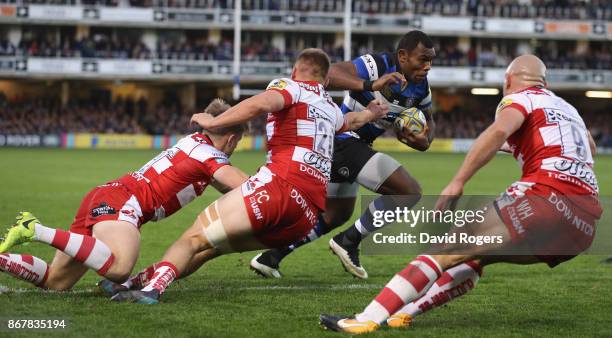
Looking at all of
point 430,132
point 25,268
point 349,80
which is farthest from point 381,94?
point 25,268

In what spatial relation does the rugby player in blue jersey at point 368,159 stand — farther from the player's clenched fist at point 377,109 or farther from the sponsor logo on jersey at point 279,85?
the sponsor logo on jersey at point 279,85

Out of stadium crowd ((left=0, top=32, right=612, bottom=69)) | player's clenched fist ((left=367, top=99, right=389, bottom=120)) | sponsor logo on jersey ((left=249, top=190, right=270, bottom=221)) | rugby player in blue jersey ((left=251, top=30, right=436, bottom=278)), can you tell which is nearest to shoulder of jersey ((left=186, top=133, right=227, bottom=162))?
sponsor logo on jersey ((left=249, top=190, right=270, bottom=221))

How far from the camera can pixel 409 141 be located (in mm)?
8656

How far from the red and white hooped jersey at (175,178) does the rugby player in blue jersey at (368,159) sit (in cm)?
165

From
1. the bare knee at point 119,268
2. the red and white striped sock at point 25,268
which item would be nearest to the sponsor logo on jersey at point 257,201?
the bare knee at point 119,268

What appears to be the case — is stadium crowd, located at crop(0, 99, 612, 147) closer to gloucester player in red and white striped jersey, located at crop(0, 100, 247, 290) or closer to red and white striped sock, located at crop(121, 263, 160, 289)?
gloucester player in red and white striped jersey, located at crop(0, 100, 247, 290)

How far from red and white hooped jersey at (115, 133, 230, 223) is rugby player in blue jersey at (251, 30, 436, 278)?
65.1 inches

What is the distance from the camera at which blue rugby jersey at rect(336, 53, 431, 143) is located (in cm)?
945

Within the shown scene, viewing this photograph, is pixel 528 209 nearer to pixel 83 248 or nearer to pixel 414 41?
pixel 83 248

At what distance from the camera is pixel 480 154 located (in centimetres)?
589

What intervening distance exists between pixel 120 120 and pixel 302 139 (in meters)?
46.9

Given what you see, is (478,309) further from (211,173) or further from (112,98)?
(112,98)

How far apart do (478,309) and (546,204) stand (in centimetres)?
170

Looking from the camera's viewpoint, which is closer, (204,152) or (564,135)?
(564,135)
